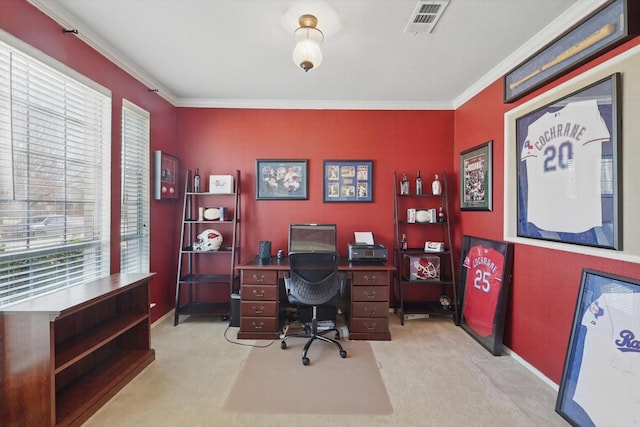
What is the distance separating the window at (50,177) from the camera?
66.7 inches

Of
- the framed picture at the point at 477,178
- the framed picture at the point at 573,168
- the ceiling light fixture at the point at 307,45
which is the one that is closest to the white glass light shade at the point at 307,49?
the ceiling light fixture at the point at 307,45

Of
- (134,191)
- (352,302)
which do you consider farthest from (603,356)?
(134,191)

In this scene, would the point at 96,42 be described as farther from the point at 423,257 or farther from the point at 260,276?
the point at 423,257

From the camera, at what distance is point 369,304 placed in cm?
290

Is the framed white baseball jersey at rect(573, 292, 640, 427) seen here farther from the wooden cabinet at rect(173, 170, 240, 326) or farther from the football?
the football

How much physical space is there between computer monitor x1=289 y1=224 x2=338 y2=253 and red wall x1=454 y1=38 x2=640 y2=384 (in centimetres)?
162

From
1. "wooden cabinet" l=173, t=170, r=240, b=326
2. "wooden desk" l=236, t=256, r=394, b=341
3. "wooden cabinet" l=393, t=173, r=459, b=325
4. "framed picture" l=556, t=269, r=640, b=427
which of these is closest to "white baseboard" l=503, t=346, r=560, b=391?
"framed picture" l=556, t=269, r=640, b=427

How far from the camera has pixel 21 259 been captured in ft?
5.81

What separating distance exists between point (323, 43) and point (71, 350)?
284 centimetres

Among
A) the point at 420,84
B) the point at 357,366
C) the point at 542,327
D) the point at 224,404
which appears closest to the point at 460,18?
the point at 420,84

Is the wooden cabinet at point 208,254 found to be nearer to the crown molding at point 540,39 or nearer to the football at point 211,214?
the football at point 211,214

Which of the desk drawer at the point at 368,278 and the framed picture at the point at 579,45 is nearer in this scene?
the framed picture at the point at 579,45

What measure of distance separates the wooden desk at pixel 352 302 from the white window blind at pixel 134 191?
1135 millimetres

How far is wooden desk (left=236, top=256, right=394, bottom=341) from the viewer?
287 centimetres
